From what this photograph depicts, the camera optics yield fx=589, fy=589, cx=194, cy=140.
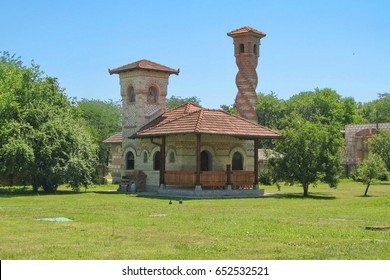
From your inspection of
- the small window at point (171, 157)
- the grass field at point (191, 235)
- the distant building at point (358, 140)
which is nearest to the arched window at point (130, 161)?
the small window at point (171, 157)

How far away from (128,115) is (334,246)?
2795 centimetres

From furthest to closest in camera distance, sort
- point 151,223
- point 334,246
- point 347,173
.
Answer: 1. point 347,173
2. point 151,223
3. point 334,246

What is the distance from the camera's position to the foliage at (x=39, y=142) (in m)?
33.2

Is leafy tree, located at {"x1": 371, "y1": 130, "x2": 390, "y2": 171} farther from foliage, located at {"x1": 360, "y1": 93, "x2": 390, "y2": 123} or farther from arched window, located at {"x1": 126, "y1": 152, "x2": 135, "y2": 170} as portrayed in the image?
foliage, located at {"x1": 360, "y1": 93, "x2": 390, "y2": 123}

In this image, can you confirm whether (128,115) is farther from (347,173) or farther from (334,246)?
(347,173)

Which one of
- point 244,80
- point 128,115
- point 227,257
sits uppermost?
point 244,80

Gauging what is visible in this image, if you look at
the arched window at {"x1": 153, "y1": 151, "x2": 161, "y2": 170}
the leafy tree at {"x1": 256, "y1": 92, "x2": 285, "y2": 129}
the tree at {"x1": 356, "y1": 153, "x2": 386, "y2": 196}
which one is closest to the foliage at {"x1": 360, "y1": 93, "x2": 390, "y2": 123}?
the leafy tree at {"x1": 256, "y1": 92, "x2": 285, "y2": 129}

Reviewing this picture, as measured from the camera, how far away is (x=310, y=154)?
34312 millimetres

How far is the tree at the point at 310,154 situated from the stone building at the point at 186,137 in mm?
1160

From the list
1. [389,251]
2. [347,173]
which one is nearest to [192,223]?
[389,251]

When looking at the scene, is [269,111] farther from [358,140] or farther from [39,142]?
[39,142]

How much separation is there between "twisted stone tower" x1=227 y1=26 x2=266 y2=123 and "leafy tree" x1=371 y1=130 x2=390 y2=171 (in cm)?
1999

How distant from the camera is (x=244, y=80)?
42.8 meters

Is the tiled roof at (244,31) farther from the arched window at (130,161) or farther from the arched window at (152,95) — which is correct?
the arched window at (130,161)
